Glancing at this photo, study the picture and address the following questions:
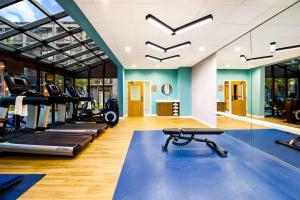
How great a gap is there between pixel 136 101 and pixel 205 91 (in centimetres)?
453

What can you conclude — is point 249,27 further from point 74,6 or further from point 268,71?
point 74,6

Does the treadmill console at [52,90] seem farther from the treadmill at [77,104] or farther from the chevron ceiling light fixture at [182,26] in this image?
the chevron ceiling light fixture at [182,26]

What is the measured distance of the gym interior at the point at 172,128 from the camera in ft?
8.30

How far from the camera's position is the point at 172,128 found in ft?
14.4

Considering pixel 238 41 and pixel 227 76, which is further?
pixel 227 76

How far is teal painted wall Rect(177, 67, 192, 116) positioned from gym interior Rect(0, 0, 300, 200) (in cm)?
305

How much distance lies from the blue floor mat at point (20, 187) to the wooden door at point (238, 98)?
4.87 m

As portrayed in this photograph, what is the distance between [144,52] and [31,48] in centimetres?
387

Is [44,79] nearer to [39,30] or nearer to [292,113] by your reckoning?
[39,30]

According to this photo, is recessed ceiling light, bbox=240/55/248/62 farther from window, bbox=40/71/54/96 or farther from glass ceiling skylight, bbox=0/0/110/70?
window, bbox=40/71/54/96

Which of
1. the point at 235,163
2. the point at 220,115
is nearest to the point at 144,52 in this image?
the point at 220,115

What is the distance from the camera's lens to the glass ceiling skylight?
14.3ft

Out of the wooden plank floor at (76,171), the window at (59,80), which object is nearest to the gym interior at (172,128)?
the wooden plank floor at (76,171)

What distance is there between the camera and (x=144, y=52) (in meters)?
6.73
